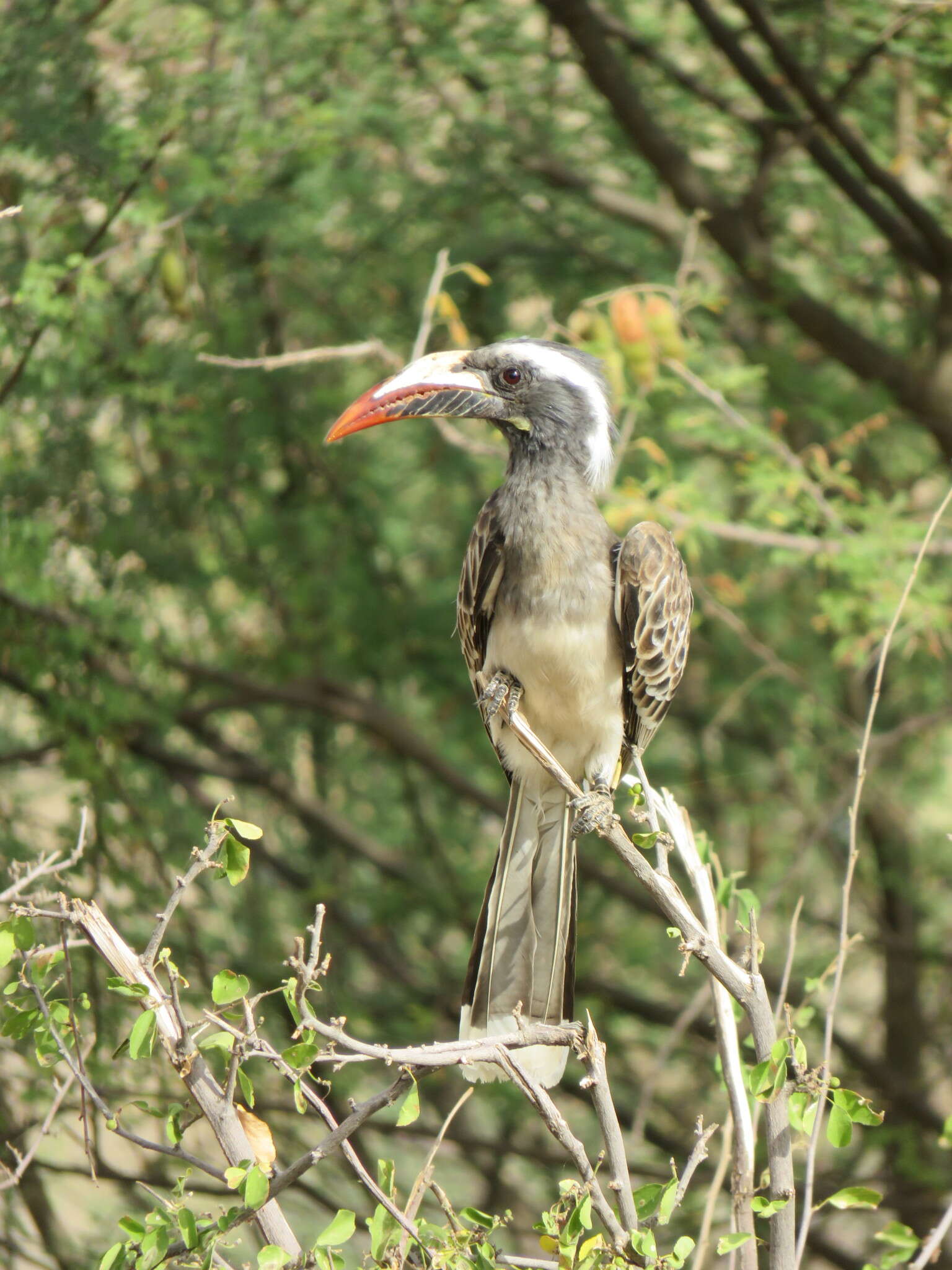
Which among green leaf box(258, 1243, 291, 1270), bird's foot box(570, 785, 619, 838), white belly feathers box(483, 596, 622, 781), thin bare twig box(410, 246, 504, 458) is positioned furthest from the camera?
thin bare twig box(410, 246, 504, 458)

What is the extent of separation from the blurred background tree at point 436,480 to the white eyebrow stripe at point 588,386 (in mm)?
638

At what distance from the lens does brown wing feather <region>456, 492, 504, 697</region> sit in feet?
10.4

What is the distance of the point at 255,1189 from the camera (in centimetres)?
160

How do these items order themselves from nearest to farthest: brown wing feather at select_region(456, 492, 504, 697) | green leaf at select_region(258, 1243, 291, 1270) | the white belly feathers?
green leaf at select_region(258, 1243, 291, 1270)
the white belly feathers
brown wing feather at select_region(456, 492, 504, 697)

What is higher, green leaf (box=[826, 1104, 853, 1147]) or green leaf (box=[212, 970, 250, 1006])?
green leaf (box=[212, 970, 250, 1006])

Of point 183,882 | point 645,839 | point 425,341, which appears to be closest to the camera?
point 183,882

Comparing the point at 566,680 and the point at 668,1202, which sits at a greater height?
the point at 668,1202

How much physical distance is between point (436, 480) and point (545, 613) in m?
2.54

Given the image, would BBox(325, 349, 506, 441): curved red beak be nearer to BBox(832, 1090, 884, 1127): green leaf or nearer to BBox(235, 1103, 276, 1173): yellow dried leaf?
BBox(235, 1103, 276, 1173): yellow dried leaf

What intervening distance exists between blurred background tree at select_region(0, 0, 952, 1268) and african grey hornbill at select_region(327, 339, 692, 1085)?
2.29ft

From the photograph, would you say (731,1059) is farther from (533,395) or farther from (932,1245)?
(533,395)

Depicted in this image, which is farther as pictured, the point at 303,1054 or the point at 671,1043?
the point at 671,1043

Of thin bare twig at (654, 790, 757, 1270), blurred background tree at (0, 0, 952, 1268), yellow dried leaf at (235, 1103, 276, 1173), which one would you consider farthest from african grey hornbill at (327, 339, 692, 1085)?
yellow dried leaf at (235, 1103, 276, 1173)

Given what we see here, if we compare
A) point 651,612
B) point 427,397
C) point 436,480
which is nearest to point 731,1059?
point 651,612
